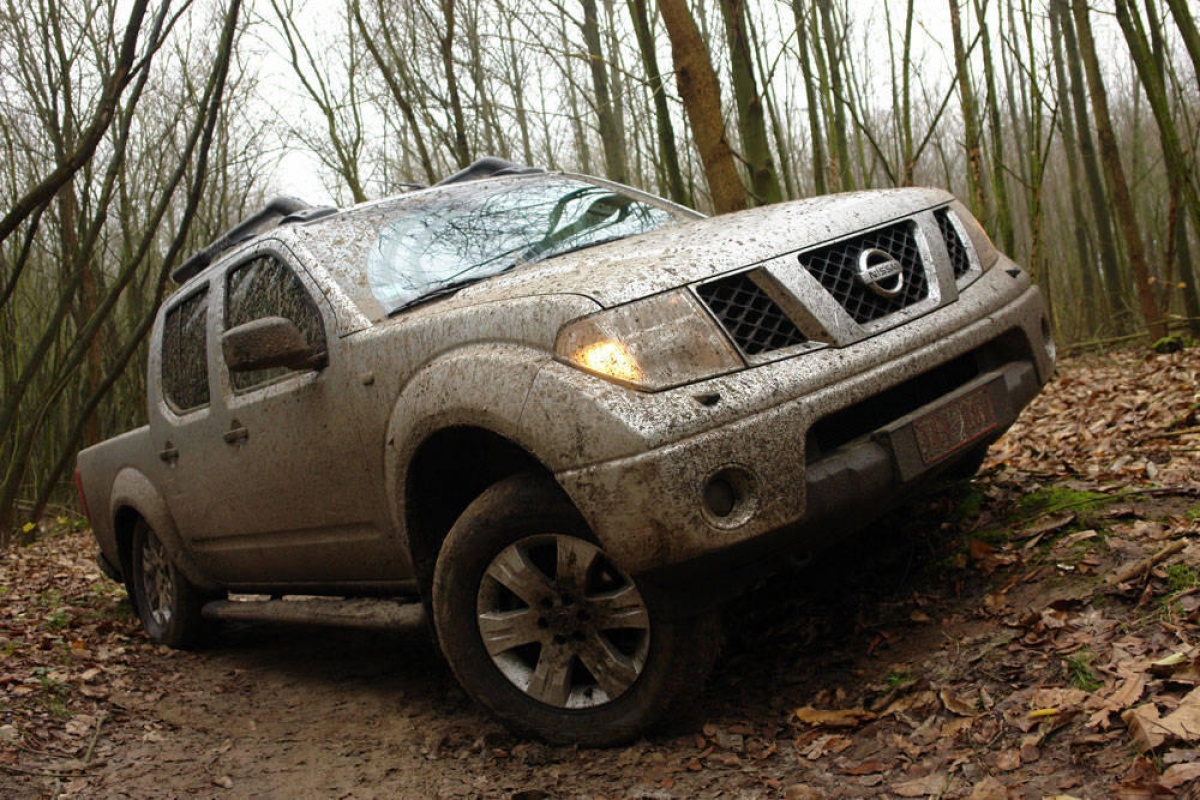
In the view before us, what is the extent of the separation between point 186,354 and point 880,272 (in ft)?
10.4

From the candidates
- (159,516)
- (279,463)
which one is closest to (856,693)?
(279,463)

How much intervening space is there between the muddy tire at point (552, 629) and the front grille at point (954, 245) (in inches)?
55.9

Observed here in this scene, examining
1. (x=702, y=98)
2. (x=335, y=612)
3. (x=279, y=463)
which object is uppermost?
(x=702, y=98)

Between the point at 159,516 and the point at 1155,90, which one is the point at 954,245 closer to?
the point at 159,516

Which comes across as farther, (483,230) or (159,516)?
(159,516)

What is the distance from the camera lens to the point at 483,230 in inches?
145

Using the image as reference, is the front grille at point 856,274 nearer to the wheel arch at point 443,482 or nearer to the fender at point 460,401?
the fender at point 460,401

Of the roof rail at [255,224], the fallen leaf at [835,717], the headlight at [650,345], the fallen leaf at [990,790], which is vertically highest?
the roof rail at [255,224]

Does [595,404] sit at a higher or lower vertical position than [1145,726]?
higher

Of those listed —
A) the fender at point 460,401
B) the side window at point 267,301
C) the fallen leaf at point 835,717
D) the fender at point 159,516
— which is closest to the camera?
the fender at point 460,401

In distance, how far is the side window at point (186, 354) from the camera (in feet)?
14.3

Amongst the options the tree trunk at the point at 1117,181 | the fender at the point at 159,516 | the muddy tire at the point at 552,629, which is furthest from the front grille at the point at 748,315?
the tree trunk at the point at 1117,181

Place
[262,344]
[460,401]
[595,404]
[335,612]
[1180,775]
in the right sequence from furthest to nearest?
[335,612] → [262,344] → [460,401] → [595,404] → [1180,775]

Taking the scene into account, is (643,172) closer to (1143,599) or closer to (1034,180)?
(1034,180)
